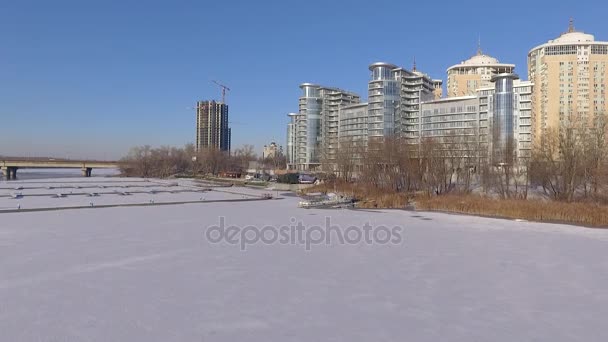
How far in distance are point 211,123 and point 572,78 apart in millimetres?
106111

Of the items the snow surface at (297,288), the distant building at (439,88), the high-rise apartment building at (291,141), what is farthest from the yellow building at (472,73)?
the snow surface at (297,288)

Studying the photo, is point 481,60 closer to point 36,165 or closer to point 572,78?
point 572,78

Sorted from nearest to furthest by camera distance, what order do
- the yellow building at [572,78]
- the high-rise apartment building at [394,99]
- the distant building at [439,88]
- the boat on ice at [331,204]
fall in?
the boat on ice at [331,204] < the yellow building at [572,78] < the high-rise apartment building at [394,99] < the distant building at [439,88]

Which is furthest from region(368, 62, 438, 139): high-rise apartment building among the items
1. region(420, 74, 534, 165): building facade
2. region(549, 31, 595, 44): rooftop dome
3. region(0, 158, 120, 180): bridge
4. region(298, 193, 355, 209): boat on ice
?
region(298, 193, 355, 209): boat on ice

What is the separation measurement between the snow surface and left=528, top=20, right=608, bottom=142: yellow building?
263 ft

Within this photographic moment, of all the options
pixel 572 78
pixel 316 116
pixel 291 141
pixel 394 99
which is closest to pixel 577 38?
pixel 572 78

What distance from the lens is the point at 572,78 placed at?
261ft

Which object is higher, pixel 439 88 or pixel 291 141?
pixel 439 88

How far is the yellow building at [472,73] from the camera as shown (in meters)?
103

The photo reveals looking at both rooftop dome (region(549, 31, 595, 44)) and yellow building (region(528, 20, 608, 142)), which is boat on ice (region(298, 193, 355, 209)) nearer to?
yellow building (region(528, 20, 608, 142))

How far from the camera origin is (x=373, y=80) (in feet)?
286

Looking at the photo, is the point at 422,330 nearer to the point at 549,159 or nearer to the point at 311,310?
the point at 311,310

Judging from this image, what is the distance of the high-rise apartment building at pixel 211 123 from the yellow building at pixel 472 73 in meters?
76.4

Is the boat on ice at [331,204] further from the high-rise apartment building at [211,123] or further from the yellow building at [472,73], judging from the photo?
the high-rise apartment building at [211,123]
